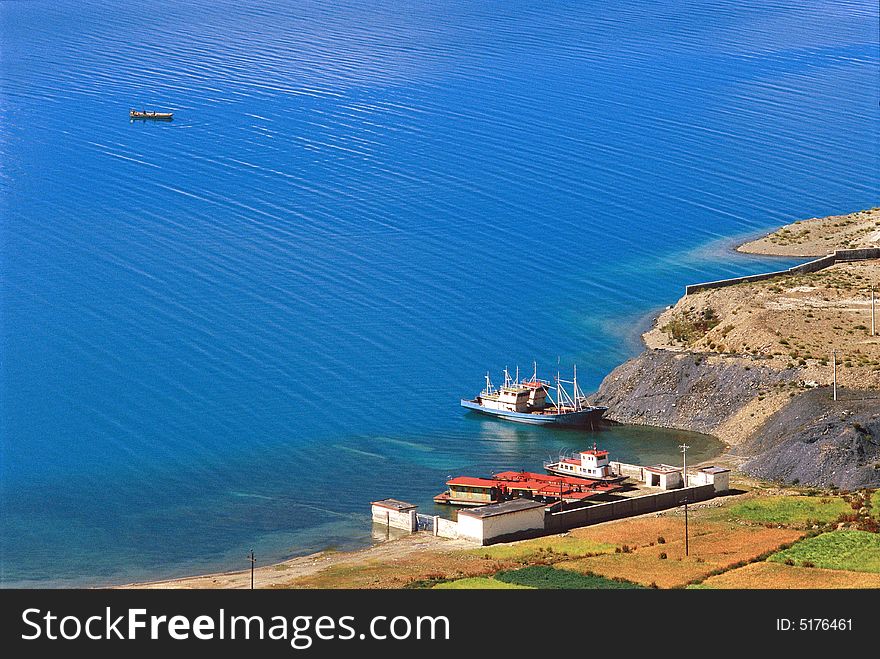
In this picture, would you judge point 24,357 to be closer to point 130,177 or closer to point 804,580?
point 130,177

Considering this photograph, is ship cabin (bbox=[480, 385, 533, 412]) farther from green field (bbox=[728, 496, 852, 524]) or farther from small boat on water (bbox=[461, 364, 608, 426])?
green field (bbox=[728, 496, 852, 524])

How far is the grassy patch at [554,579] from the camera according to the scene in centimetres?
6475

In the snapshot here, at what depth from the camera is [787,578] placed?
65.0m

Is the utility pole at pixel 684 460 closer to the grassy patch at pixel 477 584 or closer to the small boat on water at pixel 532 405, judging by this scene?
the small boat on water at pixel 532 405

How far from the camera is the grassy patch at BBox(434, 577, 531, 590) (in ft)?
210

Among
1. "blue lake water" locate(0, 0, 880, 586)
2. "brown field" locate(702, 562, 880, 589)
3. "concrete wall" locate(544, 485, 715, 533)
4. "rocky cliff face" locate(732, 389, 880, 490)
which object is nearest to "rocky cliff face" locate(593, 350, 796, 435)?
"blue lake water" locate(0, 0, 880, 586)

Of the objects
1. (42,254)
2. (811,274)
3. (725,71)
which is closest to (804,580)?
(811,274)

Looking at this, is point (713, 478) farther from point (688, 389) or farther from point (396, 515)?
point (396, 515)

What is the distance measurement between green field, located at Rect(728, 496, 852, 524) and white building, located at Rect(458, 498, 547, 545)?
371 inches

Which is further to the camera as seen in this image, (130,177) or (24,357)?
(130,177)

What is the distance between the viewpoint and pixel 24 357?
10219 cm

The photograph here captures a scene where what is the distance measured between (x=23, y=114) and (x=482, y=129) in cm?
4434

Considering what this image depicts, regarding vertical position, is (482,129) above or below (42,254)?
above

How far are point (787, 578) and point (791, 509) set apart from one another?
12.6 metres
